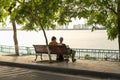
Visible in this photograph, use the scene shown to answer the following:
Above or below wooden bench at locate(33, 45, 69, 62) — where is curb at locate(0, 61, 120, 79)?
below

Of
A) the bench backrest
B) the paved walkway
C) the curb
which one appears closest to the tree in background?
the bench backrest

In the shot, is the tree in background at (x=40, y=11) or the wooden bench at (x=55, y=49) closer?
the wooden bench at (x=55, y=49)

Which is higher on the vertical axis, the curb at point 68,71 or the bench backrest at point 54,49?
the bench backrest at point 54,49

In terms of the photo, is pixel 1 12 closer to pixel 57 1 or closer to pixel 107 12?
pixel 57 1

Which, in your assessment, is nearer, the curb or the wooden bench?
the curb

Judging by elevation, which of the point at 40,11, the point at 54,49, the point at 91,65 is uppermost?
the point at 40,11

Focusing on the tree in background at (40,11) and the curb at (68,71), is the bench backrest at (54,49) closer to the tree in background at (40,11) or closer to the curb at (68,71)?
the tree in background at (40,11)

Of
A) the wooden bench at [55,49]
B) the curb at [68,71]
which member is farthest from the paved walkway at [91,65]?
the wooden bench at [55,49]

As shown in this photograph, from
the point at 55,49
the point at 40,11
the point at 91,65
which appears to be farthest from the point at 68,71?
the point at 40,11

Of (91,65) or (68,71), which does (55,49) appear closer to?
(91,65)

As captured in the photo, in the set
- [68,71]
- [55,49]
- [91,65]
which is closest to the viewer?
[68,71]

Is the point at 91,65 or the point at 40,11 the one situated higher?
the point at 40,11

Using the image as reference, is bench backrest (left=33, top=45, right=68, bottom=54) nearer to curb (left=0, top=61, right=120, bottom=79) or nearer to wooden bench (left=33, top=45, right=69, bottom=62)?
wooden bench (left=33, top=45, right=69, bottom=62)

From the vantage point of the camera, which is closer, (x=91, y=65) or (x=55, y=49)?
(x=91, y=65)
